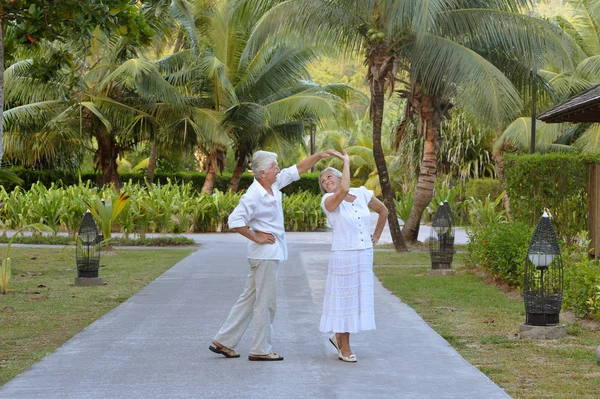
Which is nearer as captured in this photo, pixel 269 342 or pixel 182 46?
pixel 269 342

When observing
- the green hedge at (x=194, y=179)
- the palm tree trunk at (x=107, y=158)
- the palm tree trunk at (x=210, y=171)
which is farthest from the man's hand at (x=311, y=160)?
the green hedge at (x=194, y=179)

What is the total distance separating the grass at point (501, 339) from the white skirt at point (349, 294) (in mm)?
1072

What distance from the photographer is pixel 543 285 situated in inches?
360

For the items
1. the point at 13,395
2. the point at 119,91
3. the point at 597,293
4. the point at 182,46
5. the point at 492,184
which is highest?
the point at 182,46

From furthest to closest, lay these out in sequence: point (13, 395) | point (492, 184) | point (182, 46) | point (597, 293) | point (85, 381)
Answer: point (182, 46) < point (492, 184) < point (597, 293) < point (85, 381) < point (13, 395)

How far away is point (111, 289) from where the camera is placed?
43.8ft

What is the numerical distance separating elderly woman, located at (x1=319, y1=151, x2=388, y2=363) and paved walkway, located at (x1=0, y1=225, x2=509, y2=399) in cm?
30

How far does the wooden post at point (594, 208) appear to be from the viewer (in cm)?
1518

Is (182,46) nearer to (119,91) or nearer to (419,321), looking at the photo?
(119,91)

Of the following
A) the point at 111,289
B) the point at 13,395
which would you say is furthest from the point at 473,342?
the point at 111,289

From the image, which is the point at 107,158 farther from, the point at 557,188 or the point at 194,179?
the point at 557,188

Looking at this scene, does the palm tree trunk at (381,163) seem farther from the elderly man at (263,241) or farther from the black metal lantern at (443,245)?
the elderly man at (263,241)

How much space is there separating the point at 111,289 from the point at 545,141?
20.0 metres

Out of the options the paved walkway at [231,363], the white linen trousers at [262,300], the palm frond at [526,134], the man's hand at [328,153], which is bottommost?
the paved walkway at [231,363]
